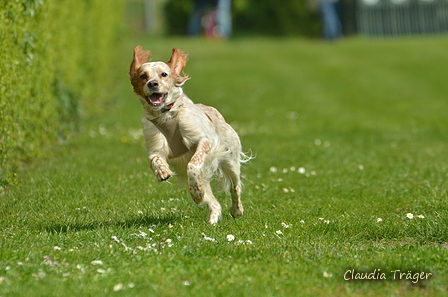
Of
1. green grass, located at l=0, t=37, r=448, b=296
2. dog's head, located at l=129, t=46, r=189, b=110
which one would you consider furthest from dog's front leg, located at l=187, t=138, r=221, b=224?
dog's head, located at l=129, t=46, r=189, b=110

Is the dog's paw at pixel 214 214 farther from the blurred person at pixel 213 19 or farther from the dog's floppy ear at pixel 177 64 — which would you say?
the blurred person at pixel 213 19

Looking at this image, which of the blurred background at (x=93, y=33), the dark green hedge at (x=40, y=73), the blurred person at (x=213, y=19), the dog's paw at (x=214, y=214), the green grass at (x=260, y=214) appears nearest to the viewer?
the green grass at (x=260, y=214)

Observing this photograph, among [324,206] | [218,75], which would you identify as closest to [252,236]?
[324,206]

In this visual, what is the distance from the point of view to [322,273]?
4281 millimetres

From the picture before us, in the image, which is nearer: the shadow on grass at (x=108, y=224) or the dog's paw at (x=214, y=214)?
the shadow on grass at (x=108, y=224)

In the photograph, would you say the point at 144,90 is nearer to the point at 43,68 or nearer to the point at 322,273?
the point at 322,273

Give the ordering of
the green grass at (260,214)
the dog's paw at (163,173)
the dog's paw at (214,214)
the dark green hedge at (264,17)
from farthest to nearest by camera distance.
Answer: the dark green hedge at (264,17), the dog's paw at (214,214), the dog's paw at (163,173), the green grass at (260,214)

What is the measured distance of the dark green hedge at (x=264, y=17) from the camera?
26.0 m

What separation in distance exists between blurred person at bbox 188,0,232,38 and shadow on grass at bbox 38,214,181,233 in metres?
18.6

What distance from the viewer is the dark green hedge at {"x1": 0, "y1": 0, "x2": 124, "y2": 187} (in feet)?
22.3

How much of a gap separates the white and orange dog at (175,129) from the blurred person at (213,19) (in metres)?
18.4

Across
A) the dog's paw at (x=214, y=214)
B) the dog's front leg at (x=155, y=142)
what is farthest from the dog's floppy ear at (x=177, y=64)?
the dog's paw at (x=214, y=214)

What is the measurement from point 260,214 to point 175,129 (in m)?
1.14

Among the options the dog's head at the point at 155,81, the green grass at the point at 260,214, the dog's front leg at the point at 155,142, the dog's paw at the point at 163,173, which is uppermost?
the dog's head at the point at 155,81
